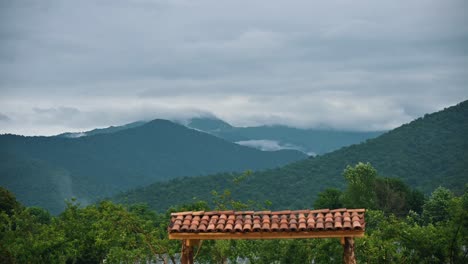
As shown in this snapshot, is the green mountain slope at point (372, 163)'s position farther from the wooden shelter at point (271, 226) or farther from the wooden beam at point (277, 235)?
the wooden beam at point (277, 235)

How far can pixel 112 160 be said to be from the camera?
112 meters

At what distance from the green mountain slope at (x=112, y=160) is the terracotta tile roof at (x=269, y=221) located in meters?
69.7

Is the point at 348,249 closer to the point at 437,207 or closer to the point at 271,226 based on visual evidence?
the point at 271,226

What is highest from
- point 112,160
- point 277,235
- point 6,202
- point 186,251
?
point 112,160

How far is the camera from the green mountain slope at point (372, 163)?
175ft

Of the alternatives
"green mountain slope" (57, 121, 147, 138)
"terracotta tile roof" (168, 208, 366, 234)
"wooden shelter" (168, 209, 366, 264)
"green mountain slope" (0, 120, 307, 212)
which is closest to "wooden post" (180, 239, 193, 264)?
"wooden shelter" (168, 209, 366, 264)

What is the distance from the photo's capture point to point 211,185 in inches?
2468

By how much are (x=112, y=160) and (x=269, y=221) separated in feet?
341

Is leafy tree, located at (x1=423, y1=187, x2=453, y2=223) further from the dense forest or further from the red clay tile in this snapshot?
the red clay tile

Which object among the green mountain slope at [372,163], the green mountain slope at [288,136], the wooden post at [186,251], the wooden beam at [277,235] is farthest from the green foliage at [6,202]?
the green mountain slope at [288,136]

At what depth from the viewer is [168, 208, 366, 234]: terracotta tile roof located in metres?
10.1

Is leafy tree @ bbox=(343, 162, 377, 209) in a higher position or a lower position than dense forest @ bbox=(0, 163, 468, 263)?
higher

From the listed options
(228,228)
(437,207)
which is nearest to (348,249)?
(228,228)

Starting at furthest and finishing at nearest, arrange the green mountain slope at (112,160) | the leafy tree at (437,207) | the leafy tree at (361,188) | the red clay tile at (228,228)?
the green mountain slope at (112,160), the leafy tree at (361,188), the leafy tree at (437,207), the red clay tile at (228,228)
